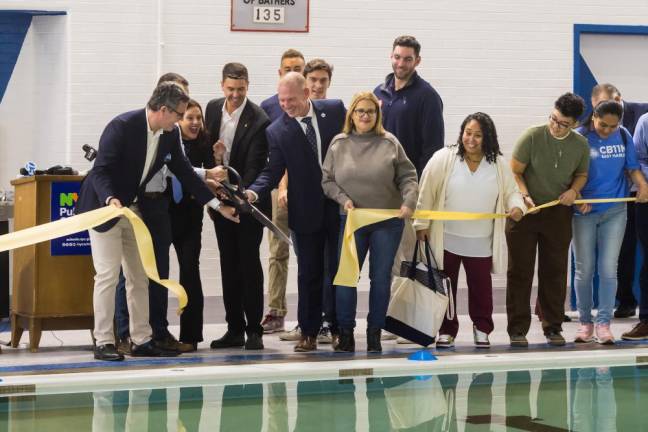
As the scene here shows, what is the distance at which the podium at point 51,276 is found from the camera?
6391 millimetres

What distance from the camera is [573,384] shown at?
18.4ft

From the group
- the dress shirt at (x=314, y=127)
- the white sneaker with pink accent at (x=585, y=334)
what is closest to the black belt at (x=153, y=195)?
the dress shirt at (x=314, y=127)

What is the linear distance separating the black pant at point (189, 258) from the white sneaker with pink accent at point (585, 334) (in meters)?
2.22

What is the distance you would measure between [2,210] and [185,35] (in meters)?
2.19

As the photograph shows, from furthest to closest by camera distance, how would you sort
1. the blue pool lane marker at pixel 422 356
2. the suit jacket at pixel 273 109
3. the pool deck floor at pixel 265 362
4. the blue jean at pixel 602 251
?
the suit jacket at pixel 273 109, the blue jean at pixel 602 251, the blue pool lane marker at pixel 422 356, the pool deck floor at pixel 265 362

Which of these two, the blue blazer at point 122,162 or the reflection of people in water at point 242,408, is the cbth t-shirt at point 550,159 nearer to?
the blue blazer at point 122,162

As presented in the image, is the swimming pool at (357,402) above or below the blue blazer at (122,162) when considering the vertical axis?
below

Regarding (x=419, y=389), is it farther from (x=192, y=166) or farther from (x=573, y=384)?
(x=192, y=166)

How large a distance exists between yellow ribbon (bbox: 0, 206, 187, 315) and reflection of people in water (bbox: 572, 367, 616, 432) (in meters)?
2.02

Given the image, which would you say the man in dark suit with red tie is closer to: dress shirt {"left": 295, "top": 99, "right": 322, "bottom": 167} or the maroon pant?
dress shirt {"left": 295, "top": 99, "right": 322, "bottom": 167}

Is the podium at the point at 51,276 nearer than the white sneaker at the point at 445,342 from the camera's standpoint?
Yes

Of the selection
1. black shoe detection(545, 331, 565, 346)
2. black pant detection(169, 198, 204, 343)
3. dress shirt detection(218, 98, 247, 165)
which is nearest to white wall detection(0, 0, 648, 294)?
dress shirt detection(218, 98, 247, 165)

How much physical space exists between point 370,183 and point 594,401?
1840 mm

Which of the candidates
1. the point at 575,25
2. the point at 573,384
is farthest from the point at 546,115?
the point at 573,384
